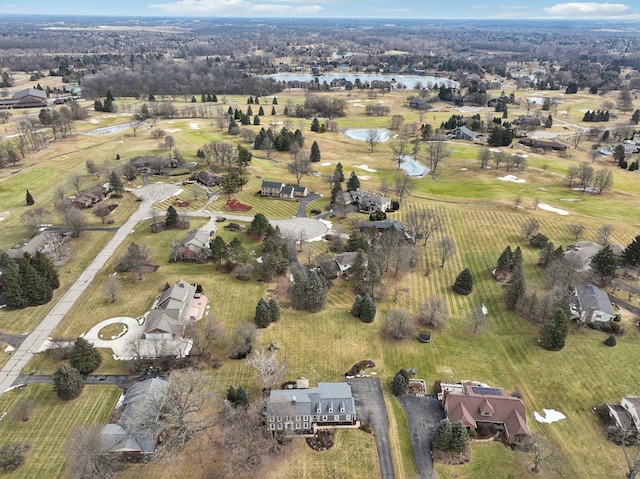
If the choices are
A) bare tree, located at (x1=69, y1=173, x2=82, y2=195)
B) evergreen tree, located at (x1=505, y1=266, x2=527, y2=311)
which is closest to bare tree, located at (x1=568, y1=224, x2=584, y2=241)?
evergreen tree, located at (x1=505, y1=266, x2=527, y2=311)

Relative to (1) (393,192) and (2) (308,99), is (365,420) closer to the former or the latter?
(1) (393,192)

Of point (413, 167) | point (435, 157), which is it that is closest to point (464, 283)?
point (413, 167)

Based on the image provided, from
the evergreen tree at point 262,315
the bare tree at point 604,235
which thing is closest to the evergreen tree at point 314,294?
the evergreen tree at point 262,315

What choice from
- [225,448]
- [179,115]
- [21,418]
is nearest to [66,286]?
[21,418]

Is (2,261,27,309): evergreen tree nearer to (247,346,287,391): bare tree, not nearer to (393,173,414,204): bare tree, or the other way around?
(247,346,287,391): bare tree

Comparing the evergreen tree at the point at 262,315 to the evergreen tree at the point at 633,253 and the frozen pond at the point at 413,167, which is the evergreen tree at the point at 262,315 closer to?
the evergreen tree at the point at 633,253

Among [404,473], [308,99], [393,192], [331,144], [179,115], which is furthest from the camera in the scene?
[308,99]
